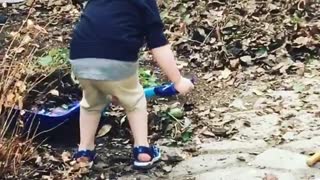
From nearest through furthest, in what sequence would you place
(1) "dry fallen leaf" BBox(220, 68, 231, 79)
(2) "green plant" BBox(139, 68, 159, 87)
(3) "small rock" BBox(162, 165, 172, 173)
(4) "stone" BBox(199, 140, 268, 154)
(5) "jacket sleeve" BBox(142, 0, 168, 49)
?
(5) "jacket sleeve" BBox(142, 0, 168, 49), (3) "small rock" BBox(162, 165, 172, 173), (4) "stone" BBox(199, 140, 268, 154), (2) "green plant" BBox(139, 68, 159, 87), (1) "dry fallen leaf" BBox(220, 68, 231, 79)

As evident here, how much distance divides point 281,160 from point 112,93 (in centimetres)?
86

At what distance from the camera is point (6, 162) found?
323 centimetres

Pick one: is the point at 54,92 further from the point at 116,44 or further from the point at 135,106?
the point at 116,44

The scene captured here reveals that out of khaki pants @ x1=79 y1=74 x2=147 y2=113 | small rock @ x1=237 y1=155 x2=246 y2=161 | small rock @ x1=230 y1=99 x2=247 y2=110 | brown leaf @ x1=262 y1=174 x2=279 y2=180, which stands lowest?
small rock @ x1=237 y1=155 x2=246 y2=161

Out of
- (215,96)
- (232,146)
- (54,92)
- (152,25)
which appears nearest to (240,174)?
(232,146)

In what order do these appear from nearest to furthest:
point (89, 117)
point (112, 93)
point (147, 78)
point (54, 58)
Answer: point (112, 93)
point (89, 117)
point (147, 78)
point (54, 58)

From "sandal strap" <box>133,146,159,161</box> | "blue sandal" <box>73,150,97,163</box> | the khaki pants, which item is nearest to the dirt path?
"sandal strap" <box>133,146,159,161</box>

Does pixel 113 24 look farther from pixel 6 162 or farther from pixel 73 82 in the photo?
pixel 73 82

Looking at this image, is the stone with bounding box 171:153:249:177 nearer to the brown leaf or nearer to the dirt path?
the dirt path

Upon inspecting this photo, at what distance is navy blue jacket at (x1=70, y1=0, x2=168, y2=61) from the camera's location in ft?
10.4

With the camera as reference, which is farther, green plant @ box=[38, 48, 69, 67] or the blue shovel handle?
green plant @ box=[38, 48, 69, 67]

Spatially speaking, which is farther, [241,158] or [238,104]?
[238,104]

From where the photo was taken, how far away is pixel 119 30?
3168 millimetres

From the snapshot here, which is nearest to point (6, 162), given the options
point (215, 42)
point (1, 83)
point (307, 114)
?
point (1, 83)
